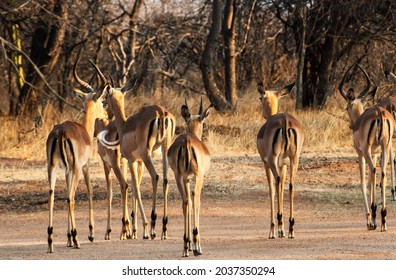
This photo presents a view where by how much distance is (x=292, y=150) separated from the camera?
10852 mm

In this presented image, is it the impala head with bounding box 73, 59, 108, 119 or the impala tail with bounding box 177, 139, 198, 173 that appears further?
the impala head with bounding box 73, 59, 108, 119

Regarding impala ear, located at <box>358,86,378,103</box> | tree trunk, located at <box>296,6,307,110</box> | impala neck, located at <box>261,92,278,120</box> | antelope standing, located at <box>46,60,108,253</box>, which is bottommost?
antelope standing, located at <box>46,60,108,253</box>

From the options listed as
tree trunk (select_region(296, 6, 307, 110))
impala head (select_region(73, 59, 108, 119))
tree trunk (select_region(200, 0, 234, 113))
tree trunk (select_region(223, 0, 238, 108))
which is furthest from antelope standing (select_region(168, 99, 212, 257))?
tree trunk (select_region(223, 0, 238, 108))

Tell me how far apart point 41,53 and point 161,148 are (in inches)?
516

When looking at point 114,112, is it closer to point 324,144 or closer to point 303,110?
point 324,144

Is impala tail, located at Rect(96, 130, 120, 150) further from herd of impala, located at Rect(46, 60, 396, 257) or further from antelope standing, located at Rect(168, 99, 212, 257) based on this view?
antelope standing, located at Rect(168, 99, 212, 257)

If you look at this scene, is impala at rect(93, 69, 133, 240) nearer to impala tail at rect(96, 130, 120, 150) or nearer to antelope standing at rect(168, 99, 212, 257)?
impala tail at rect(96, 130, 120, 150)

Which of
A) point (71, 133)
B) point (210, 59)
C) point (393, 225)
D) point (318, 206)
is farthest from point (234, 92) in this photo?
point (71, 133)

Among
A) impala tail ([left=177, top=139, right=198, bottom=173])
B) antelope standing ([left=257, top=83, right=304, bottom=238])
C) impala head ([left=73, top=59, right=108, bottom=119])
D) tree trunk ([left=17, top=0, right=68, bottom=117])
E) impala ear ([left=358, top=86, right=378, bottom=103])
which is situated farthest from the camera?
tree trunk ([left=17, top=0, right=68, bottom=117])

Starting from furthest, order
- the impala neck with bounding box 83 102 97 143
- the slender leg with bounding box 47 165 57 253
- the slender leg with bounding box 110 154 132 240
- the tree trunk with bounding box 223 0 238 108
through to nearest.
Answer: the tree trunk with bounding box 223 0 238 108, the impala neck with bounding box 83 102 97 143, the slender leg with bounding box 110 154 132 240, the slender leg with bounding box 47 165 57 253

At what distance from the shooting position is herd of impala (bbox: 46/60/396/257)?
31.0 feet

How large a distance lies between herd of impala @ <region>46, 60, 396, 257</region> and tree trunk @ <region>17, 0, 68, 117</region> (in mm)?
10180

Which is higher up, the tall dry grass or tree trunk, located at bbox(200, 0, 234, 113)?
tree trunk, located at bbox(200, 0, 234, 113)
